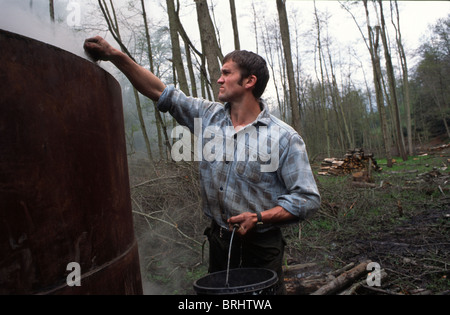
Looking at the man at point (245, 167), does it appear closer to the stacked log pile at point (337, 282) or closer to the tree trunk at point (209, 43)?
the stacked log pile at point (337, 282)

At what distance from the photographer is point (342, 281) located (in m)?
3.30

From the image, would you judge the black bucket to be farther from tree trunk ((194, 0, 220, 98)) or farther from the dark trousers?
tree trunk ((194, 0, 220, 98))

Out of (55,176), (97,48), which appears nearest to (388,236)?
(97,48)

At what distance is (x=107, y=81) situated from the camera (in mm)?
1729

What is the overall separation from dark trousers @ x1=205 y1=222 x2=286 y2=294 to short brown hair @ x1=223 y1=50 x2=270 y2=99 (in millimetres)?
884

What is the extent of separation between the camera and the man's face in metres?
2.02

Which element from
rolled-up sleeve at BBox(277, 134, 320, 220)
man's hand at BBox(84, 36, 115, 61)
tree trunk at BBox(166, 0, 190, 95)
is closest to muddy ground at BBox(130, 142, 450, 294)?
rolled-up sleeve at BBox(277, 134, 320, 220)

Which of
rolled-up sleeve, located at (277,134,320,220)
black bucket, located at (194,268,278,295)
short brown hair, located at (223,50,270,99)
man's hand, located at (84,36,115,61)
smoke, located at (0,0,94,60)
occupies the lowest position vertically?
black bucket, located at (194,268,278,295)

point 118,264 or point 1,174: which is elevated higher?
point 1,174

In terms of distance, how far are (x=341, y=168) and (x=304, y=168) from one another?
1068 centimetres

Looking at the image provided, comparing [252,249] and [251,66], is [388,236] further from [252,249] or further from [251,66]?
[251,66]

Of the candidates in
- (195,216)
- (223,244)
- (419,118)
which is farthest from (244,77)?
(419,118)

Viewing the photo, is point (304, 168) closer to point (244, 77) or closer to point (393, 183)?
point (244, 77)

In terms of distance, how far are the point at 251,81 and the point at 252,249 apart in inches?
39.5
